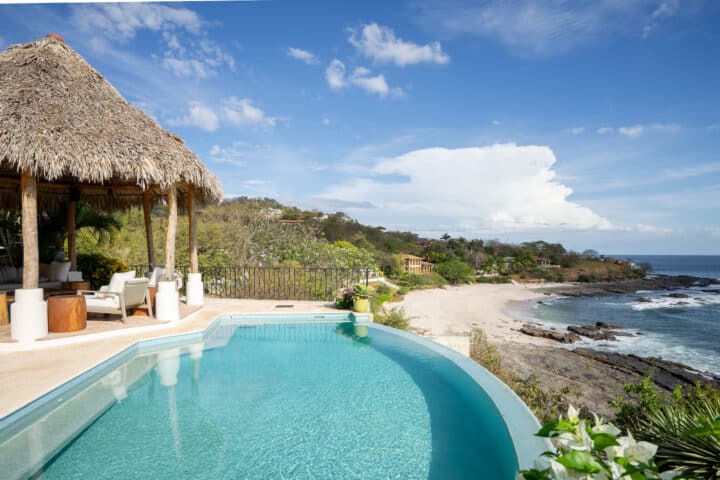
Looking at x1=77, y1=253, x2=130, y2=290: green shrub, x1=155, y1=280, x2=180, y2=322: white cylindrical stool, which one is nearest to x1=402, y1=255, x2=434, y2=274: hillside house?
x1=77, y1=253, x2=130, y2=290: green shrub

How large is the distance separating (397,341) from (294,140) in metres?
11.1

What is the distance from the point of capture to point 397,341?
274 inches

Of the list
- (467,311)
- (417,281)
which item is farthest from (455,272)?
(467,311)

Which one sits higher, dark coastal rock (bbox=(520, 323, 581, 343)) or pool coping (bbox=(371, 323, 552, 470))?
pool coping (bbox=(371, 323, 552, 470))

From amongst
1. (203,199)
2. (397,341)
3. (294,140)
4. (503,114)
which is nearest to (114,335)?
(203,199)

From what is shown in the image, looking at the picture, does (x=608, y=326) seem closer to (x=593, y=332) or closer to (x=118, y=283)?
Answer: (x=593, y=332)

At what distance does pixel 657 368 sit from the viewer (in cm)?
1288

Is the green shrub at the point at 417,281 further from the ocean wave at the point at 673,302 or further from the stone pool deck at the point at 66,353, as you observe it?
the stone pool deck at the point at 66,353

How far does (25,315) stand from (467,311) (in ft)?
64.5

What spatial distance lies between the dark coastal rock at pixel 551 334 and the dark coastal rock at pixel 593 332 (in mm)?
914

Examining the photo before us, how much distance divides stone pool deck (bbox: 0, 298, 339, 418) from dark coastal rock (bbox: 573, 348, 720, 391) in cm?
1233

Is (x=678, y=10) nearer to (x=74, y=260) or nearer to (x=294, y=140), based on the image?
(x=294, y=140)

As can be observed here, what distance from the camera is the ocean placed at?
15281 mm

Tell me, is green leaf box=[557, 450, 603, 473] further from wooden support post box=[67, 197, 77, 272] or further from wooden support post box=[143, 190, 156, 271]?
wooden support post box=[67, 197, 77, 272]
